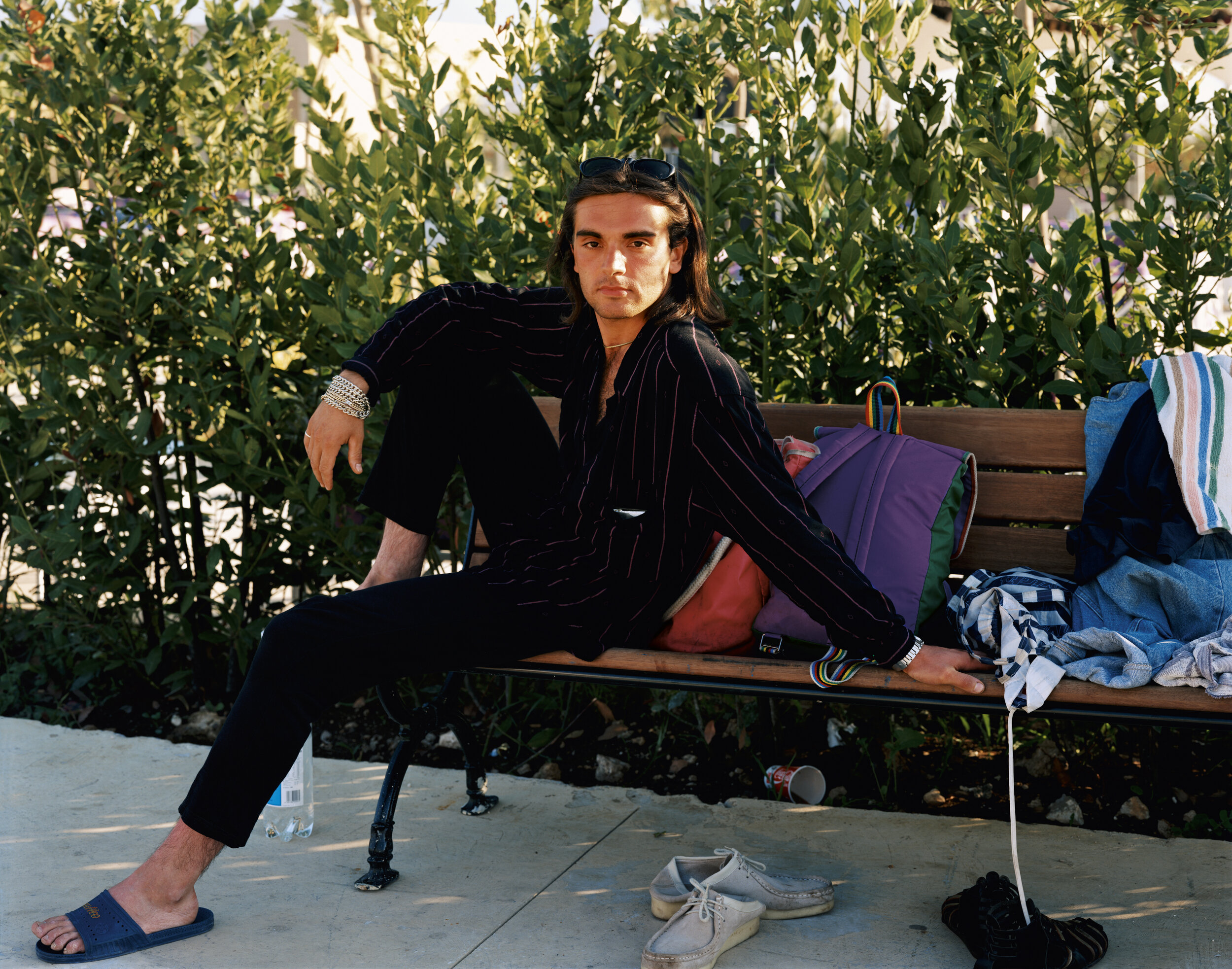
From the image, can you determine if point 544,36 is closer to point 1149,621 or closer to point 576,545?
point 576,545

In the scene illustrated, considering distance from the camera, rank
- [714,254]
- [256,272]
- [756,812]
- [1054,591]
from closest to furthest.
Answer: [1054,591], [756,812], [714,254], [256,272]

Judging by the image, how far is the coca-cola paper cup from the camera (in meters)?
3.01

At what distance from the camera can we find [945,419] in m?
2.94

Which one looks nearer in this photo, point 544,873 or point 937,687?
point 937,687

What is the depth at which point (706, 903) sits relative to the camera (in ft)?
7.72

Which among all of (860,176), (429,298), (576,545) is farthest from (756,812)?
(860,176)

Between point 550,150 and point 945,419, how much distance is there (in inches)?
56.4

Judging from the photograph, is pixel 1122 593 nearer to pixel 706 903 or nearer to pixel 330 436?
pixel 706 903

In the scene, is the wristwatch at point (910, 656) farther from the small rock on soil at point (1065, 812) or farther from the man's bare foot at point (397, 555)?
the man's bare foot at point (397, 555)

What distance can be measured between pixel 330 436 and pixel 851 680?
1290 millimetres

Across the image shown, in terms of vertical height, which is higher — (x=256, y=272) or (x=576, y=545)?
(x=256, y=272)

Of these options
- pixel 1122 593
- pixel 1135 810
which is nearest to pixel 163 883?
pixel 1122 593

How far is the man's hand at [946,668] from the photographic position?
2262 mm

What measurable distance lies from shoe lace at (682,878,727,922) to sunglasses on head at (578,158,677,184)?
1.48 meters
